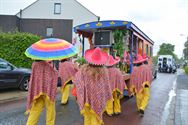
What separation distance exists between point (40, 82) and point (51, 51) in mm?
674

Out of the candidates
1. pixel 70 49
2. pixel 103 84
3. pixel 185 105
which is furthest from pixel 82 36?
pixel 103 84

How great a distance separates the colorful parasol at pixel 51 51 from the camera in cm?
532

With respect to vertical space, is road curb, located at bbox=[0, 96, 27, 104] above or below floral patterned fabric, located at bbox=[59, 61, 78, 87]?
below

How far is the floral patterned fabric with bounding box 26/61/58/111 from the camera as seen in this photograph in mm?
5570

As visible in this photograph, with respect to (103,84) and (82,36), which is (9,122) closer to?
(103,84)

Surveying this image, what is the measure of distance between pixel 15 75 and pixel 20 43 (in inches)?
173

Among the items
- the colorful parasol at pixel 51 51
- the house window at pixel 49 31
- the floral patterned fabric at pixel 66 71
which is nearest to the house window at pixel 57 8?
the house window at pixel 49 31

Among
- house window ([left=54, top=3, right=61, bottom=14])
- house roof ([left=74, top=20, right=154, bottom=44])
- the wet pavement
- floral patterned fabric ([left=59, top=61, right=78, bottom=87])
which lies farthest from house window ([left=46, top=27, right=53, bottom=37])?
floral patterned fabric ([left=59, top=61, right=78, bottom=87])

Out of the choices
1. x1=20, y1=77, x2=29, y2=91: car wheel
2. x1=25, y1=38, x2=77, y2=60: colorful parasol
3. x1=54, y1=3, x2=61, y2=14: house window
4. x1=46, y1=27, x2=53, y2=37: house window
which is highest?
x1=54, y1=3, x2=61, y2=14: house window

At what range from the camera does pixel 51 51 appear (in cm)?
541

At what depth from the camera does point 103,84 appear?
4957 millimetres

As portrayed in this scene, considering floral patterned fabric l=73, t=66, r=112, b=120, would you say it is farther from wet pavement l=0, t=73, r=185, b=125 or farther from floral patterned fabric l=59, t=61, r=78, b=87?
floral patterned fabric l=59, t=61, r=78, b=87

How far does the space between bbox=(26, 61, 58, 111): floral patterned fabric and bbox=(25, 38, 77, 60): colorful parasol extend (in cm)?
26

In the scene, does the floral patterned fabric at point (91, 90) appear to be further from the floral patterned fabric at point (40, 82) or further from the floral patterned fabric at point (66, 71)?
the floral patterned fabric at point (66, 71)
